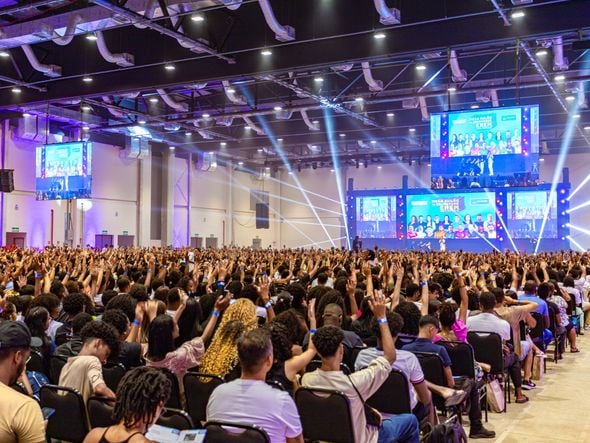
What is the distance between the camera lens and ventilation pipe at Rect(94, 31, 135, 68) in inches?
499

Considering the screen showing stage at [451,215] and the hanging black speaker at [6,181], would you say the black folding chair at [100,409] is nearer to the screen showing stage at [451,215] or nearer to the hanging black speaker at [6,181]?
the hanging black speaker at [6,181]

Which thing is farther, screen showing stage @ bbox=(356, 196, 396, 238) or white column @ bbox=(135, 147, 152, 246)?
screen showing stage @ bbox=(356, 196, 396, 238)

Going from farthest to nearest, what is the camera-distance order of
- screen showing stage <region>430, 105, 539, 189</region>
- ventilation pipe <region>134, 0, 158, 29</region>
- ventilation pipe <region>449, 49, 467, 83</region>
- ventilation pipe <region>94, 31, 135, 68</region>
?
ventilation pipe <region>449, 49, 467, 83</region>, ventilation pipe <region>94, 31, 135, 68</region>, screen showing stage <region>430, 105, 539, 189</region>, ventilation pipe <region>134, 0, 158, 29</region>

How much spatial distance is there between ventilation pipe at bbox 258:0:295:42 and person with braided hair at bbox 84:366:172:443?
9.16 meters

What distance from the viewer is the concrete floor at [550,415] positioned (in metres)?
5.10

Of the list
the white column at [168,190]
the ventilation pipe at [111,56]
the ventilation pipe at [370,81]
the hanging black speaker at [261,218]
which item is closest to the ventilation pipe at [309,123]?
the ventilation pipe at [370,81]

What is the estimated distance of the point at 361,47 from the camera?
11.7m

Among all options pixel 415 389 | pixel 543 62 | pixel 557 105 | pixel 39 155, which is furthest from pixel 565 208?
pixel 415 389

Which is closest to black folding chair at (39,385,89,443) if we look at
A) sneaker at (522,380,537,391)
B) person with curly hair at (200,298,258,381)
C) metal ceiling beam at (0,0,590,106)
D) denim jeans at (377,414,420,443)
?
person with curly hair at (200,298,258,381)

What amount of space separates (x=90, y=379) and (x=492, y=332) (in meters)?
3.80

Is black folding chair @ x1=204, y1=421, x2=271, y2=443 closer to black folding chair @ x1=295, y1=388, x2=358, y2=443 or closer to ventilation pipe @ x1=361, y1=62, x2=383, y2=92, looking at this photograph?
black folding chair @ x1=295, y1=388, x2=358, y2=443

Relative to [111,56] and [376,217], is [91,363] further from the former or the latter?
[376,217]

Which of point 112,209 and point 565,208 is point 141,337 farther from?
point 565,208

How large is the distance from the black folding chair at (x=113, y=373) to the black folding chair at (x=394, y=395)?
1708 mm
